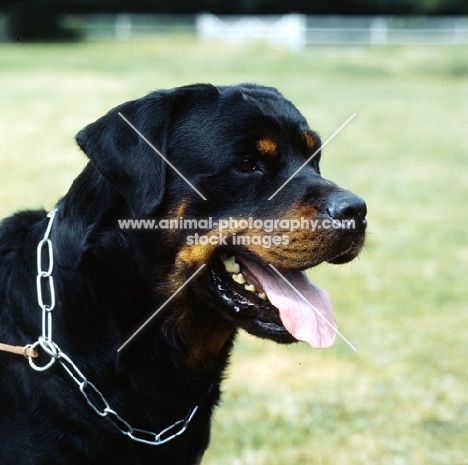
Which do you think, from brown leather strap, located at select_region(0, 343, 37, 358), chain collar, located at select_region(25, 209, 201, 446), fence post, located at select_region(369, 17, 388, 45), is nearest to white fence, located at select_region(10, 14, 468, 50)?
fence post, located at select_region(369, 17, 388, 45)

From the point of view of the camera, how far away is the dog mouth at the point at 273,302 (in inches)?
100

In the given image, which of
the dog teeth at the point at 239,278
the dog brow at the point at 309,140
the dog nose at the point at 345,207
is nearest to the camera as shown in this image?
the dog nose at the point at 345,207

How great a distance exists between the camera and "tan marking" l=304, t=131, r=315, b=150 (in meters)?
2.88

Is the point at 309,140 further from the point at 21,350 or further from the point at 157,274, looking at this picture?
the point at 21,350

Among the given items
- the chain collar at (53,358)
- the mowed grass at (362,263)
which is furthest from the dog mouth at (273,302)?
the mowed grass at (362,263)

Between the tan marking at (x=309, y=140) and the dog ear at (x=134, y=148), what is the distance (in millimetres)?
538

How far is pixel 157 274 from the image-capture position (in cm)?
A: 258

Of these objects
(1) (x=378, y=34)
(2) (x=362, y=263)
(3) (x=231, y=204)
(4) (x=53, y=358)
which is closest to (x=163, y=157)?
(3) (x=231, y=204)

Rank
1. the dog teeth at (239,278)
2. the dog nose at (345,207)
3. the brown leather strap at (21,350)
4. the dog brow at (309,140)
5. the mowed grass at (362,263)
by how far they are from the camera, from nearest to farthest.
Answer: the brown leather strap at (21,350)
the dog nose at (345,207)
the dog teeth at (239,278)
the dog brow at (309,140)
the mowed grass at (362,263)

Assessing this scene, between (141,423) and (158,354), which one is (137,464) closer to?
(141,423)

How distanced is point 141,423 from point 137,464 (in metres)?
0.13

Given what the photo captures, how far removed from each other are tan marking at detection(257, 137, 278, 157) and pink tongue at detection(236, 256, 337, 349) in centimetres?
37

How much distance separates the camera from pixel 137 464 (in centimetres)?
254

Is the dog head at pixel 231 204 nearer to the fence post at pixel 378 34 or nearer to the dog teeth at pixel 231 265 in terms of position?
the dog teeth at pixel 231 265
